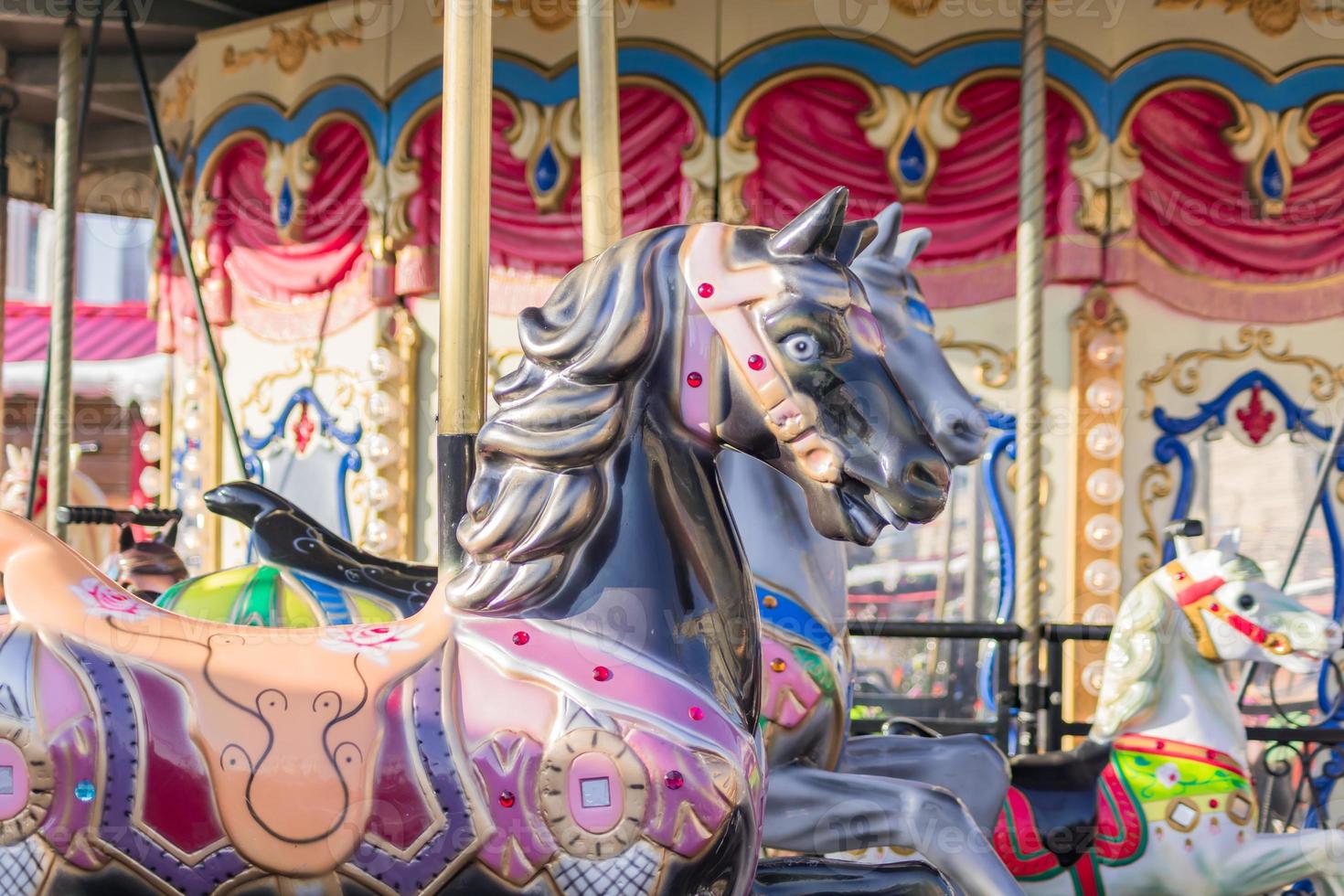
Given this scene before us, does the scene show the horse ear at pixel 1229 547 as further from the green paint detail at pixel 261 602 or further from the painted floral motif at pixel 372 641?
the painted floral motif at pixel 372 641

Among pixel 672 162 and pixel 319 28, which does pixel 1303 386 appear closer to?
pixel 672 162

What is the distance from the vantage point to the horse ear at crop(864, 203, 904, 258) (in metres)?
3.24

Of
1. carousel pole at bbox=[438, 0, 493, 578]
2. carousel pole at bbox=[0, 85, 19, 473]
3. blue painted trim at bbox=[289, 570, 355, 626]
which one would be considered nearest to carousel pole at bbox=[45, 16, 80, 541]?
carousel pole at bbox=[0, 85, 19, 473]

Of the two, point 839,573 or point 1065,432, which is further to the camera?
point 1065,432

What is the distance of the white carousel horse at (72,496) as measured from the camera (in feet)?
23.7

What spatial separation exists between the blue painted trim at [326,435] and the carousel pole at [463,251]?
13.0 feet

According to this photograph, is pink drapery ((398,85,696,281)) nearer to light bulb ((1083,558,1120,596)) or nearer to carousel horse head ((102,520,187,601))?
carousel horse head ((102,520,187,601))

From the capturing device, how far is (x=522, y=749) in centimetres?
172

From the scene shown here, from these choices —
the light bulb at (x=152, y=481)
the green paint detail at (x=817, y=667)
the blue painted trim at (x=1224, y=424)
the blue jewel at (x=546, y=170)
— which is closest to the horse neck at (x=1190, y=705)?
the green paint detail at (x=817, y=667)

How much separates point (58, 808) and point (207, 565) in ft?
18.0

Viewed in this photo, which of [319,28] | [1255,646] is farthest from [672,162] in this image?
[1255,646]

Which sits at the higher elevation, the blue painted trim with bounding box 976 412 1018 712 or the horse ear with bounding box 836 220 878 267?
the horse ear with bounding box 836 220 878 267

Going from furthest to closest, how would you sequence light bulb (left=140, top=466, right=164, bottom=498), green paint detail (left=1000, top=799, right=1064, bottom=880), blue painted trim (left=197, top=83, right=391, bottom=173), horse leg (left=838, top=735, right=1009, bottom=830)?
light bulb (left=140, top=466, right=164, bottom=498) → blue painted trim (left=197, top=83, right=391, bottom=173) → green paint detail (left=1000, top=799, right=1064, bottom=880) → horse leg (left=838, top=735, right=1009, bottom=830)

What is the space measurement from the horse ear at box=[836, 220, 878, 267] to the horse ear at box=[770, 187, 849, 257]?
4cm
